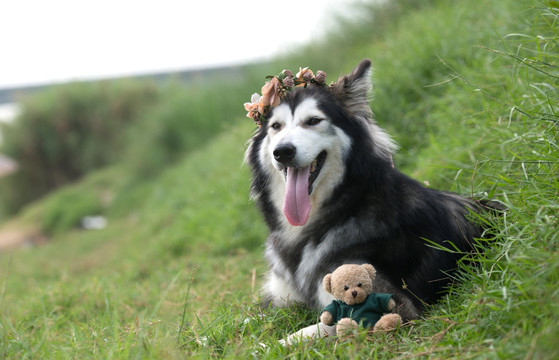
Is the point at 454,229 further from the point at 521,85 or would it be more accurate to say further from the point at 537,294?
the point at 521,85

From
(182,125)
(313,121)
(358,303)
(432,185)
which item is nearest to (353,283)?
(358,303)

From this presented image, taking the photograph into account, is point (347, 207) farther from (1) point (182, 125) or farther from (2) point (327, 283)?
(1) point (182, 125)

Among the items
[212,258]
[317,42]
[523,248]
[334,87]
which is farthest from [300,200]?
[317,42]

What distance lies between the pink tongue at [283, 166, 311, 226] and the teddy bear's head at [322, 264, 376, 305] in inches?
19.3

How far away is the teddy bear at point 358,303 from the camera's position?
2.61m

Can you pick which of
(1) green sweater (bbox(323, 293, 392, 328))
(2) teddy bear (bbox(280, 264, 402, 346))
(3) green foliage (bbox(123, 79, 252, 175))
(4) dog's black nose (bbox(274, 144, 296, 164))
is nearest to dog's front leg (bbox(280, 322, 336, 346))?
(2) teddy bear (bbox(280, 264, 402, 346))

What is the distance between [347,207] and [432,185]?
6.27 feet

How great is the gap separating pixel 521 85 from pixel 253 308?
9.10ft

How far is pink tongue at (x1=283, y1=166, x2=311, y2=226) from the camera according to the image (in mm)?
3072

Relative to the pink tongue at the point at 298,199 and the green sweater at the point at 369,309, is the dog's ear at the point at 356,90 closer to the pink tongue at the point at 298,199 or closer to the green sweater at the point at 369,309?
the pink tongue at the point at 298,199

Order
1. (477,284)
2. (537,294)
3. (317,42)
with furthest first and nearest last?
(317,42)
(477,284)
(537,294)

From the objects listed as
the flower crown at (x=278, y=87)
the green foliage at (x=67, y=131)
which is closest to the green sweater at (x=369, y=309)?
the flower crown at (x=278, y=87)

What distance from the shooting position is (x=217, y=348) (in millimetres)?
2750

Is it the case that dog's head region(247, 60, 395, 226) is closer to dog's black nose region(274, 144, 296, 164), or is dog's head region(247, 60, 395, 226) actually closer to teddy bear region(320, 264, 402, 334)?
dog's black nose region(274, 144, 296, 164)
